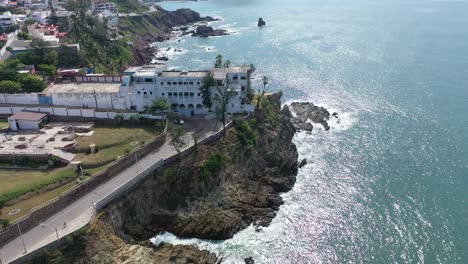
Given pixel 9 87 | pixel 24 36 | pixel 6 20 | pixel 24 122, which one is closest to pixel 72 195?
pixel 24 122

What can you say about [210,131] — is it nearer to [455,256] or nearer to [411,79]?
[455,256]

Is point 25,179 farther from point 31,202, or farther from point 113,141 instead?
point 113,141

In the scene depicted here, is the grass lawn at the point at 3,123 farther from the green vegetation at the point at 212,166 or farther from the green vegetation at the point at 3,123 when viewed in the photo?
the green vegetation at the point at 212,166

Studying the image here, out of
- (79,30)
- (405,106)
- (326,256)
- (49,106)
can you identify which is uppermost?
(79,30)

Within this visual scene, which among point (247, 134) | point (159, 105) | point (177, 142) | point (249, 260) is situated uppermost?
point (159, 105)

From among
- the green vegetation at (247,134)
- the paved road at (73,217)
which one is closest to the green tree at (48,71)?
the paved road at (73,217)

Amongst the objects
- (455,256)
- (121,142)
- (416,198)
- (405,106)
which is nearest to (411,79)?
(405,106)
